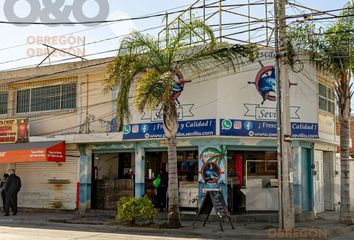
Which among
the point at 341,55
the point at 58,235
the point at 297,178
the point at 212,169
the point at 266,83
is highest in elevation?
the point at 341,55

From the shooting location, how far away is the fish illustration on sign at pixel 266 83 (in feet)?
58.8

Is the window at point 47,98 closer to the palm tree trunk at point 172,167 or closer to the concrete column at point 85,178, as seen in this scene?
the concrete column at point 85,178

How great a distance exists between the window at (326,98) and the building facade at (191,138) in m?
0.04

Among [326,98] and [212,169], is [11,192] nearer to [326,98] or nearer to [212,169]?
[212,169]

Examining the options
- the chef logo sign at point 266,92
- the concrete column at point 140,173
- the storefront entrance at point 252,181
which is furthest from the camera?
the concrete column at point 140,173

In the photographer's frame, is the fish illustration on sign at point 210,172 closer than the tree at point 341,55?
No

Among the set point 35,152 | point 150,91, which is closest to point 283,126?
point 150,91

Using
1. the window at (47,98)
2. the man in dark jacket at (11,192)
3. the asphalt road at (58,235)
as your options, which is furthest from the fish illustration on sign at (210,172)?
the man in dark jacket at (11,192)

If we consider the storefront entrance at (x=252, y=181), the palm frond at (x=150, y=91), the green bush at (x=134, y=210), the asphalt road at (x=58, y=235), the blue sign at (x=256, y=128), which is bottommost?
the asphalt road at (x=58, y=235)

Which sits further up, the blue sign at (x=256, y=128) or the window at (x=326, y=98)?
the window at (x=326, y=98)

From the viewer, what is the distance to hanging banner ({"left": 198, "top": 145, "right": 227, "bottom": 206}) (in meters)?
17.6

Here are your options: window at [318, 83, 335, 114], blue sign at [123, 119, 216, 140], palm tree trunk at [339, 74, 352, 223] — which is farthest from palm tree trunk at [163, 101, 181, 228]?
window at [318, 83, 335, 114]

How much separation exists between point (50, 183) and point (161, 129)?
263 inches

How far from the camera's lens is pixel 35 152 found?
20125 millimetres
